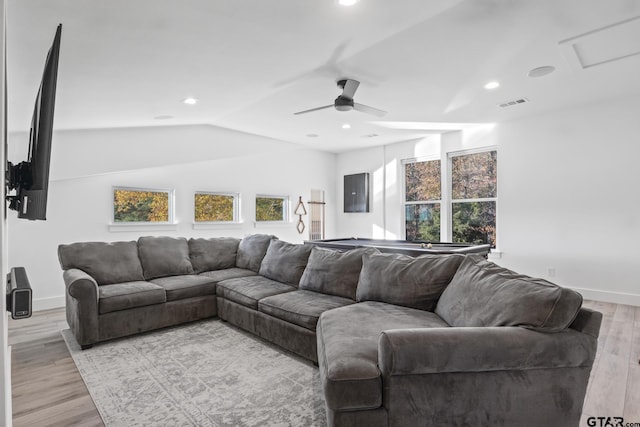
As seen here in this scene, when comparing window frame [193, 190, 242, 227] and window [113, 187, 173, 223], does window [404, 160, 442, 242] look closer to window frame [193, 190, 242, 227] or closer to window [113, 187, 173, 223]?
window frame [193, 190, 242, 227]

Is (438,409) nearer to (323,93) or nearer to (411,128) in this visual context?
(323,93)

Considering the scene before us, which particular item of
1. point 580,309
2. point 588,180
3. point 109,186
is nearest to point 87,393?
point 580,309

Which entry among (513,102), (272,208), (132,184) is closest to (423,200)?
(513,102)

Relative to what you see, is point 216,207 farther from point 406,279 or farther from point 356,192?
point 406,279

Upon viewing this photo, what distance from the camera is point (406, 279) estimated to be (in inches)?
102

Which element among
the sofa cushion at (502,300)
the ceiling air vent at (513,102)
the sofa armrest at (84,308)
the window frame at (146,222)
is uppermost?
the ceiling air vent at (513,102)

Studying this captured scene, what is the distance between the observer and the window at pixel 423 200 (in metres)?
6.37

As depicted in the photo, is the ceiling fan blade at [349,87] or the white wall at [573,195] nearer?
the ceiling fan blade at [349,87]

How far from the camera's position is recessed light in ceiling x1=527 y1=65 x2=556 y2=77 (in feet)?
10.7

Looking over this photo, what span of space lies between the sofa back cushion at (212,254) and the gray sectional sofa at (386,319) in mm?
195

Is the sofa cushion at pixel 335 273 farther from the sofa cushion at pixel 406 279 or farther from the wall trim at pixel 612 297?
the wall trim at pixel 612 297

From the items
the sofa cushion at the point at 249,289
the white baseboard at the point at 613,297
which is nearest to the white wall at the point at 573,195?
the white baseboard at the point at 613,297

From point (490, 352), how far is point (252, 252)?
332 centimetres

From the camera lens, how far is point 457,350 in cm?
153
